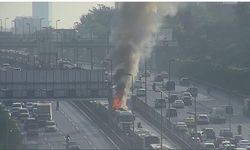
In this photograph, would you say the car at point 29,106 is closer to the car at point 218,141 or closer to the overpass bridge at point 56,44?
the car at point 218,141

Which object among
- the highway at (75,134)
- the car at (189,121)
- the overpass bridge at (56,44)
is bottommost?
the highway at (75,134)

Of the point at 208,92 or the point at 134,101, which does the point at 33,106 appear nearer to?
the point at 134,101

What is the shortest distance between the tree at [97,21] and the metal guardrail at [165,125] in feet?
210

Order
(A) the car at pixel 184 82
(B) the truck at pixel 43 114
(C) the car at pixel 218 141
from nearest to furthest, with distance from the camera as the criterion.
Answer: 1. (C) the car at pixel 218 141
2. (B) the truck at pixel 43 114
3. (A) the car at pixel 184 82

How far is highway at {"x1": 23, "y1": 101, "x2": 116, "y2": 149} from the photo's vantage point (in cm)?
5812

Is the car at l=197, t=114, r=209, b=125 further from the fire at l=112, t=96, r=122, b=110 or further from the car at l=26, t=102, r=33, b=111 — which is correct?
the car at l=26, t=102, r=33, b=111

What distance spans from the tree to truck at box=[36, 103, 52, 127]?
6591 centimetres

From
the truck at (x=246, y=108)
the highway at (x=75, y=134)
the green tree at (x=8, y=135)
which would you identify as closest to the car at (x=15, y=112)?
the highway at (x=75, y=134)

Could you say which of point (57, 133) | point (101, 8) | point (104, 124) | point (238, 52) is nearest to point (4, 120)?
point (57, 133)

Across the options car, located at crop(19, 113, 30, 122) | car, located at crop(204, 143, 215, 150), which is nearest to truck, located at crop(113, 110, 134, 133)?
car, located at crop(204, 143, 215, 150)

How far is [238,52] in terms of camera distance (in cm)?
10188

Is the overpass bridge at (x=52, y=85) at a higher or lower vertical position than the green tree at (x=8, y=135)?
higher

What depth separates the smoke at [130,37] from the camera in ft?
231

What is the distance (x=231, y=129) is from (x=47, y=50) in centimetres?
2471
